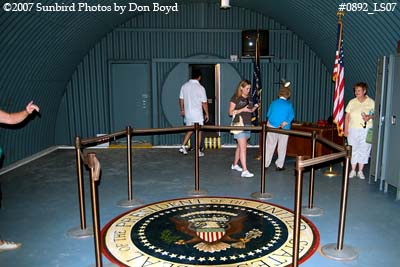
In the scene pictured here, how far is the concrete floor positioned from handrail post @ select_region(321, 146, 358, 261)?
8 cm

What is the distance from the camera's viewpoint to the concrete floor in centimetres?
396

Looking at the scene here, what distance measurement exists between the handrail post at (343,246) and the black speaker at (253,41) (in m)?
6.25

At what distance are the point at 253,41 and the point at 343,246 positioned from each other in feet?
22.0

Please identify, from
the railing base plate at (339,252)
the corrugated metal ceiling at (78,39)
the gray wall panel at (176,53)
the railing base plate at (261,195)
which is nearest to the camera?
the railing base plate at (339,252)

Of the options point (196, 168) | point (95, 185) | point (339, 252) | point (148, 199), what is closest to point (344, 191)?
point (339, 252)

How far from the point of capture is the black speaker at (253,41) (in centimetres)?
961

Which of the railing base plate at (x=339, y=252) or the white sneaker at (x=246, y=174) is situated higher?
the white sneaker at (x=246, y=174)

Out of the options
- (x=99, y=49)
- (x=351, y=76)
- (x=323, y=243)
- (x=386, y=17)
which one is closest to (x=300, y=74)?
(x=351, y=76)

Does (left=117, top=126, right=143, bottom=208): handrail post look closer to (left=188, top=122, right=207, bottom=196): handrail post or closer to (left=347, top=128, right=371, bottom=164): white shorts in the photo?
(left=188, top=122, right=207, bottom=196): handrail post

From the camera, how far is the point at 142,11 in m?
10.0

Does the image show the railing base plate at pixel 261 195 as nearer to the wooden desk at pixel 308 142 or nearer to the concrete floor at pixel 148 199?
the concrete floor at pixel 148 199

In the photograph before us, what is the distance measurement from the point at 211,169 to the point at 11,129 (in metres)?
4.25

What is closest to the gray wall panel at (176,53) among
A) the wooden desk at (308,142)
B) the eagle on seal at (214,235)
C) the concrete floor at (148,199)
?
the concrete floor at (148,199)

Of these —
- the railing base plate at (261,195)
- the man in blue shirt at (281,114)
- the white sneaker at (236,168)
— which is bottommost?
the railing base plate at (261,195)
